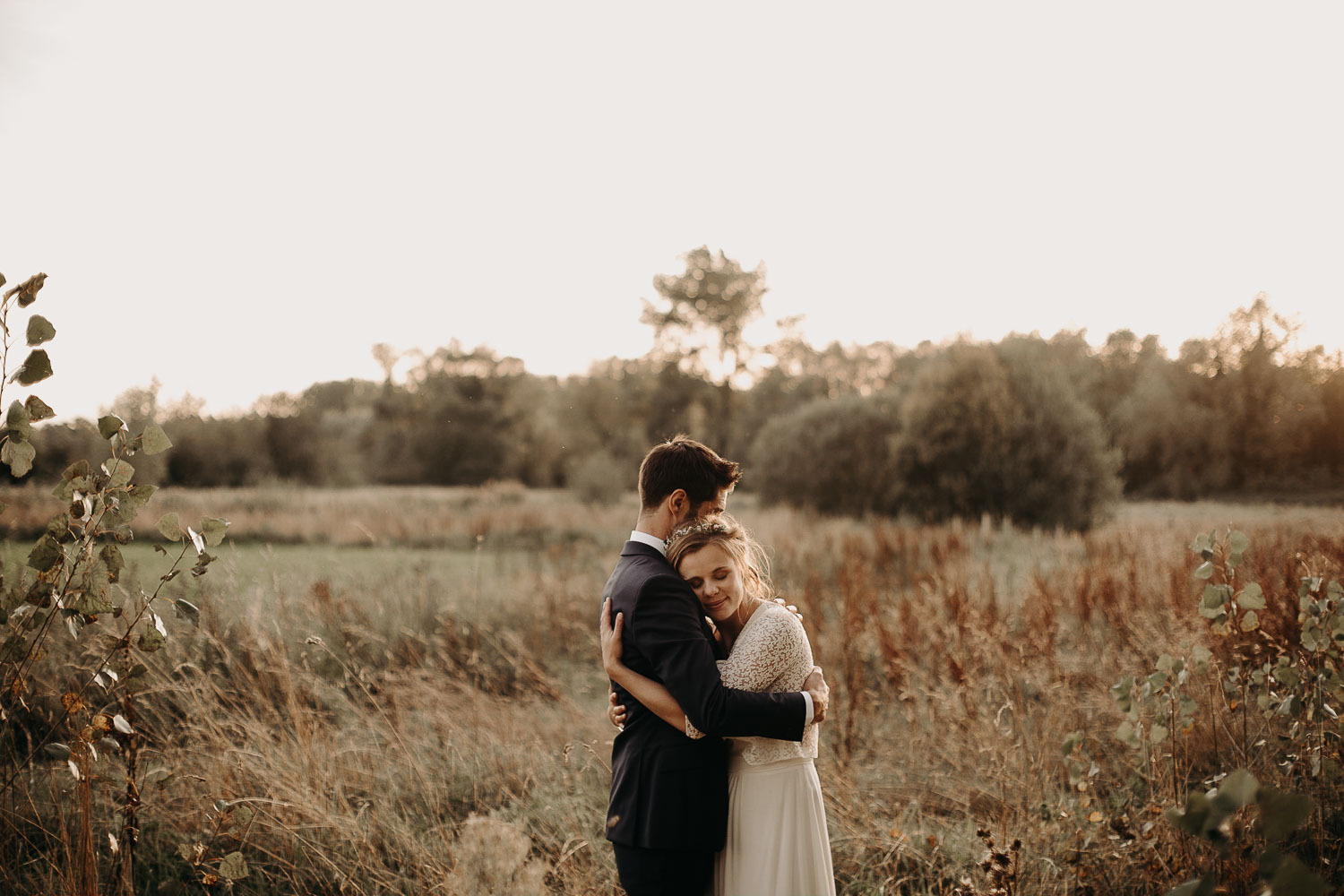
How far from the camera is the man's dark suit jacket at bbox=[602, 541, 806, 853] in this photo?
6.75ft

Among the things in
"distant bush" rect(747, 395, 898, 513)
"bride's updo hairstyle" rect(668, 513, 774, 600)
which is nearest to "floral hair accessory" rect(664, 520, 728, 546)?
"bride's updo hairstyle" rect(668, 513, 774, 600)

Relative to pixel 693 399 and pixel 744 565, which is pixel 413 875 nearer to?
pixel 744 565

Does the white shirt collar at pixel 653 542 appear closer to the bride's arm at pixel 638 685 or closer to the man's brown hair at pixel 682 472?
the man's brown hair at pixel 682 472

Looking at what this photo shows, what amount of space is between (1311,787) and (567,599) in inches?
238

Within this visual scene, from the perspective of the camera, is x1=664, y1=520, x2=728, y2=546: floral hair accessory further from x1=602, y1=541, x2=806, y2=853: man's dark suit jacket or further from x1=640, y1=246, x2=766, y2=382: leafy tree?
x1=640, y1=246, x2=766, y2=382: leafy tree

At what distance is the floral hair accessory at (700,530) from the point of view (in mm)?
2309

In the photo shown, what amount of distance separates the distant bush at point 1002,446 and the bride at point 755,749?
1348 cm

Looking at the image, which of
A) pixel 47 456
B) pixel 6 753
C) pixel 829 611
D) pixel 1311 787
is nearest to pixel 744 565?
pixel 1311 787

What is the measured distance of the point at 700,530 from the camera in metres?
2.31

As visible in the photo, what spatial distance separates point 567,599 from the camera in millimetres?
8016

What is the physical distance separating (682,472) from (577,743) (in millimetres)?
2326

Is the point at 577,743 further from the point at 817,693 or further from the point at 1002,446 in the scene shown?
the point at 1002,446

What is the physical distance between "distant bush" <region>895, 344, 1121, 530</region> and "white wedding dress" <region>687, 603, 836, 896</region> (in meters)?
13.5

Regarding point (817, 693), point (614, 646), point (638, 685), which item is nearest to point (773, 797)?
point (817, 693)
